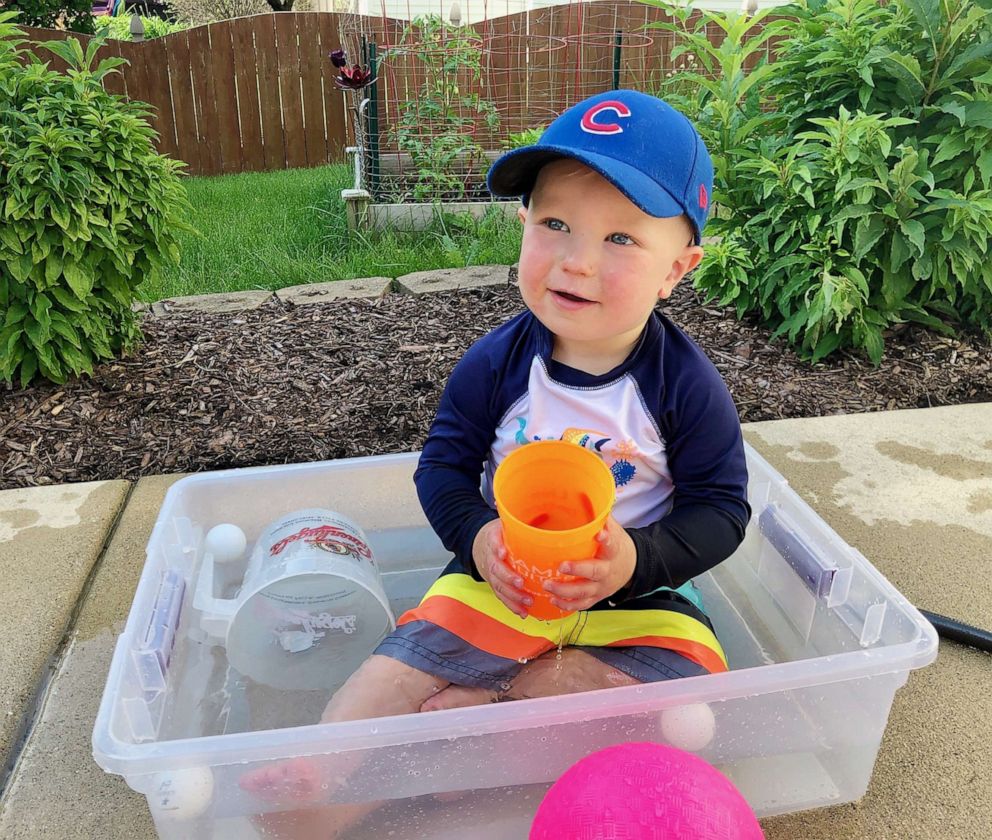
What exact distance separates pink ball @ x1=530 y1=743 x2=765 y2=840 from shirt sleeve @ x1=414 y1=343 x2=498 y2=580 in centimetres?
54

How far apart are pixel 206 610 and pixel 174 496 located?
27cm

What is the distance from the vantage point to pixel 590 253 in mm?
1372

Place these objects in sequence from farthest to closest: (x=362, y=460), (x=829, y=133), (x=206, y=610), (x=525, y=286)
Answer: (x=829, y=133) → (x=362, y=460) → (x=206, y=610) → (x=525, y=286)

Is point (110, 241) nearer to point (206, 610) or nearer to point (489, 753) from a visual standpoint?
point (206, 610)

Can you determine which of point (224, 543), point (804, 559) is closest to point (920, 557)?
point (804, 559)

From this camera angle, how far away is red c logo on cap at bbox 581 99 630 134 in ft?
4.46

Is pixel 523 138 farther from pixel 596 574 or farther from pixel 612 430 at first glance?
pixel 596 574

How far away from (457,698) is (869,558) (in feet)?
3.80

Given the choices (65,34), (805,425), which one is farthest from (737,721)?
(65,34)

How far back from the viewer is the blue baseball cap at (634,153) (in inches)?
51.3

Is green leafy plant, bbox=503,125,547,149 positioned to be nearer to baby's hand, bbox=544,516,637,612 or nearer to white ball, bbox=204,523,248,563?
white ball, bbox=204,523,248,563

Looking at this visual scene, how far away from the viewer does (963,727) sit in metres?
1.60

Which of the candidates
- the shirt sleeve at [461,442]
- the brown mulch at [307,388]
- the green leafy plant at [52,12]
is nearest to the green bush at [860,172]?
the brown mulch at [307,388]

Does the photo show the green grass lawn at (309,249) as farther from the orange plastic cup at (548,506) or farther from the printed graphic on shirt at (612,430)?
the orange plastic cup at (548,506)
